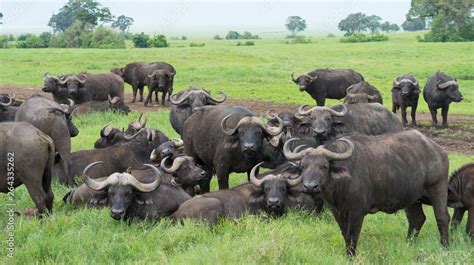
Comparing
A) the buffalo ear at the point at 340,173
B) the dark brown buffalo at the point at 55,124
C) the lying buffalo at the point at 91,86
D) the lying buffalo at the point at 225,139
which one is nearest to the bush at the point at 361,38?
the lying buffalo at the point at 91,86

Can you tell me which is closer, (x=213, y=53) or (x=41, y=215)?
(x=41, y=215)

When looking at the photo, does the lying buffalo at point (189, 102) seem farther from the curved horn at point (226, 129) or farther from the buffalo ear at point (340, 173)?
the buffalo ear at point (340, 173)

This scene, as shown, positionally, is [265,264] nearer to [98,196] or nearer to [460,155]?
[98,196]

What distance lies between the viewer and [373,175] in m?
7.05

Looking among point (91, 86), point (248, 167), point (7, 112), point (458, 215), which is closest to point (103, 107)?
point (91, 86)

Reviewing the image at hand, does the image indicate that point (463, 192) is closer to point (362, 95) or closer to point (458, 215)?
point (458, 215)

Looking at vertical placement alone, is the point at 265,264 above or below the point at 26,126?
below

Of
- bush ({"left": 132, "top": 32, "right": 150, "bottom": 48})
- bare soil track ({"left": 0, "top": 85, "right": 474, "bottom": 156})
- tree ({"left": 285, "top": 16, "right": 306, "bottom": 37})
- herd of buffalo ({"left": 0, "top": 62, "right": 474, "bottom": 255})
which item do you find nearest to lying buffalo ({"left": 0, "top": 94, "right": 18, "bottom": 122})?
herd of buffalo ({"left": 0, "top": 62, "right": 474, "bottom": 255})

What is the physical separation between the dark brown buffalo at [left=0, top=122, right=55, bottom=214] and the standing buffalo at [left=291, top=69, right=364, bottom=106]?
14368 mm

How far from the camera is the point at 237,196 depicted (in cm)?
848

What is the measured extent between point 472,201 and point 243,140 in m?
3.37

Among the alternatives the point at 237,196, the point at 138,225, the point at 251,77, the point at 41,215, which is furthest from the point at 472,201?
the point at 251,77

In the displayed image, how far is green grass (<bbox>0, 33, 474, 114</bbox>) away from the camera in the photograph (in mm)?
27172

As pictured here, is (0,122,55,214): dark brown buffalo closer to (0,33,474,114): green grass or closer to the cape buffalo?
the cape buffalo
